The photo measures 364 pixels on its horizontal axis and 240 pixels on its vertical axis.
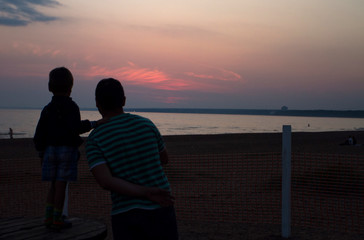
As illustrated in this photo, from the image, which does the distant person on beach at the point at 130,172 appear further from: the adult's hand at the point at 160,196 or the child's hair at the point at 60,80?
the child's hair at the point at 60,80

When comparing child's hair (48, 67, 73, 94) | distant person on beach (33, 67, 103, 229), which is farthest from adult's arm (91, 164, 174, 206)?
child's hair (48, 67, 73, 94)

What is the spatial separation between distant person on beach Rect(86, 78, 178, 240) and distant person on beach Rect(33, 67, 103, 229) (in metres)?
1.14

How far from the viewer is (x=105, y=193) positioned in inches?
407

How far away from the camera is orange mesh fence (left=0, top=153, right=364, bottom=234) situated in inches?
296

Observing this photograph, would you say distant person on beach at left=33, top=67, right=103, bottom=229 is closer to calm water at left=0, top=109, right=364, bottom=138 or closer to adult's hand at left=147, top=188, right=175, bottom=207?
adult's hand at left=147, top=188, right=175, bottom=207

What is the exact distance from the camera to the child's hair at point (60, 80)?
3.61m

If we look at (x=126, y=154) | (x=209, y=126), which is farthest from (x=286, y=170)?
(x=209, y=126)

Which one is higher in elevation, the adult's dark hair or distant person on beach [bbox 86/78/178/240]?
the adult's dark hair

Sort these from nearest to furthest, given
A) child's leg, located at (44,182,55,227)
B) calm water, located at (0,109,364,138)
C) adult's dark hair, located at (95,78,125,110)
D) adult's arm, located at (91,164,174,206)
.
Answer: adult's arm, located at (91,164,174,206)
adult's dark hair, located at (95,78,125,110)
child's leg, located at (44,182,55,227)
calm water, located at (0,109,364,138)

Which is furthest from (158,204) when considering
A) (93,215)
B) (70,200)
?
(70,200)

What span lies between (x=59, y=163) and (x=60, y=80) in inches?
30.6

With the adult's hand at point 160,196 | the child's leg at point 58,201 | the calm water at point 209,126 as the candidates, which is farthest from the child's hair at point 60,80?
the calm water at point 209,126

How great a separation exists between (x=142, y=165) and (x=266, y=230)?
4820 millimetres

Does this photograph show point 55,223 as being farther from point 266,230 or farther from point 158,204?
point 266,230
